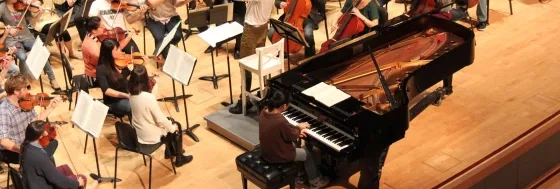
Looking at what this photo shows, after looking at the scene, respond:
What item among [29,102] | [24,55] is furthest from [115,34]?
[29,102]

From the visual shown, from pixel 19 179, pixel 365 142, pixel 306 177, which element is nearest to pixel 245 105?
pixel 306 177

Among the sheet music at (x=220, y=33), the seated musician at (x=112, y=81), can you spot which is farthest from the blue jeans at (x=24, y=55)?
the sheet music at (x=220, y=33)

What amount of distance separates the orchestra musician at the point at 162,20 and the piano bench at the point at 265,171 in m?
3.09

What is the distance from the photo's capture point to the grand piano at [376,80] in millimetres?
6336

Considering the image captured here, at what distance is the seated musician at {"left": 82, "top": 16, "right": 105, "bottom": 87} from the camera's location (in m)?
8.01

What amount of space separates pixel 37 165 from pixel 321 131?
7.32 ft

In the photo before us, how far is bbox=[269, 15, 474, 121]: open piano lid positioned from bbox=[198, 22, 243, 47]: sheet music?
1.19 m

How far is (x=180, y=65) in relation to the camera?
7.48 m

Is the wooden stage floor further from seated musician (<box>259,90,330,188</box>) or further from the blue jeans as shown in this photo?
seated musician (<box>259,90,330,188</box>)

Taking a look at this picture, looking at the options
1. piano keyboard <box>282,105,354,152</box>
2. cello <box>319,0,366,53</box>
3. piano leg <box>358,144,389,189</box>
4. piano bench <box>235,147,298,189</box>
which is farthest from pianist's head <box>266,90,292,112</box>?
cello <box>319,0,366,53</box>

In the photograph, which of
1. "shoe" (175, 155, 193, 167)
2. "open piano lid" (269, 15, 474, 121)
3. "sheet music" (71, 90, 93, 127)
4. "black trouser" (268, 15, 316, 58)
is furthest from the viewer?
"black trouser" (268, 15, 316, 58)

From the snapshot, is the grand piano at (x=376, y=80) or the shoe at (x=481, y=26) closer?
the grand piano at (x=376, y=80)

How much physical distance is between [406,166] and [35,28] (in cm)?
478

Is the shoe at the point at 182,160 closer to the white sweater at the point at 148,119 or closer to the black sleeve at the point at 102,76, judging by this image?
the white sweater at the point at 148,119
